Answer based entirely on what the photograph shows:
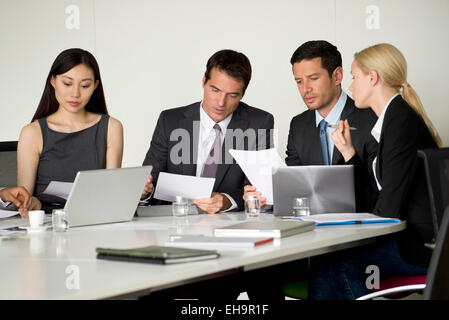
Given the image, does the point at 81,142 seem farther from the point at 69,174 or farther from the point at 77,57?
the point at 77,57

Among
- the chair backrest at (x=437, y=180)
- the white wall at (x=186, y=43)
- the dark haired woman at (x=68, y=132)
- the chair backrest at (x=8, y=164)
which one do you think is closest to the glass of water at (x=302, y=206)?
the chair backrest at (x=437, y=180)

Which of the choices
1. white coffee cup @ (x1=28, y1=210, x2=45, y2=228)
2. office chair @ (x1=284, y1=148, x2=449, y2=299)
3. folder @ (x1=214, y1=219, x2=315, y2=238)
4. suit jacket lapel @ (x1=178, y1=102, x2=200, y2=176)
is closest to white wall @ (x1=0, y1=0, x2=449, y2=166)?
suit jacket lapel @ (x1=178, y1=102, x2=200, y2=176)

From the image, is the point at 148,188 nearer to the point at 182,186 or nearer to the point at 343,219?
the point at 182,186

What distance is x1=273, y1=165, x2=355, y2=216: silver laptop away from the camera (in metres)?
2.76

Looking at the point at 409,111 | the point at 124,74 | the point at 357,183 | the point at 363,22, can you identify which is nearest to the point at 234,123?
the point at 357,183

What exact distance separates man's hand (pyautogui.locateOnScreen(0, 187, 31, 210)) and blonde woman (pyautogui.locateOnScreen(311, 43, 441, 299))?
1.34m

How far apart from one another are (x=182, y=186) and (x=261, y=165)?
379 millimetres

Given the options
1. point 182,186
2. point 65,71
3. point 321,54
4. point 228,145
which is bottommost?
point 182,186

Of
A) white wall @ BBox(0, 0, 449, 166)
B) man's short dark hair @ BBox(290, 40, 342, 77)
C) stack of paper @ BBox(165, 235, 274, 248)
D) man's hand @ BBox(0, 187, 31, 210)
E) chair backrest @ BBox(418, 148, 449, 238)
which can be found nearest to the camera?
stack of paper @ BBox(165, 235, 274, 248)

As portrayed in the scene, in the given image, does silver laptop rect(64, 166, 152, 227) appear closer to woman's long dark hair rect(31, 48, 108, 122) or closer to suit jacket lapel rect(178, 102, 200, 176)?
suit jacket lapel rect(178, 102, 200, 176)

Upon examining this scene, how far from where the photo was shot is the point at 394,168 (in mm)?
2670

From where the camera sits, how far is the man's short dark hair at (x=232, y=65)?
3.59 m

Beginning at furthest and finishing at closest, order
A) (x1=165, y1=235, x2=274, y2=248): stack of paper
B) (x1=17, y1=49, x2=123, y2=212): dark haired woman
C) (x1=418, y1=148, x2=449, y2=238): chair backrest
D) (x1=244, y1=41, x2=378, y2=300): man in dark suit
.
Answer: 1. (x1=244, y1=41, x2=378, y2=300): man in dark suit
2. (x1=17, y1=49, x2=123, y2=212): dark haired woman
3. (x1=418, y1=148, x2=449, y2=238): chair backrest
4. (x1=165, y1=235, x2=274, y2=248): stack of paper

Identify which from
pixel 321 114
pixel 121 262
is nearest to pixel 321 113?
pixel 321 114
